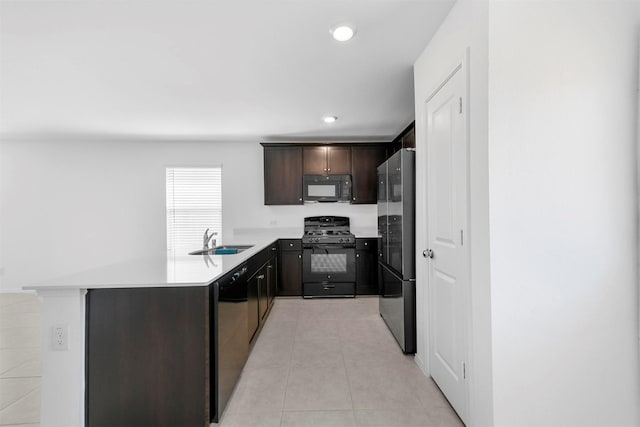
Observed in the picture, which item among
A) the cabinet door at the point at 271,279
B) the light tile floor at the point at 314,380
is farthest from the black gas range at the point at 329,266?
the light tile floor at the point at 314,380

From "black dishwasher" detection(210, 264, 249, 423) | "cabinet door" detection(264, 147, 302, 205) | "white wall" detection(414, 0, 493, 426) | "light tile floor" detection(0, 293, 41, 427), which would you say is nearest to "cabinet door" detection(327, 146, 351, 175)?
"cabinet door" detection(264, 147, 302, 205)

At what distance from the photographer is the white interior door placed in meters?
1.67

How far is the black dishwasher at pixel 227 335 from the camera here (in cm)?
169

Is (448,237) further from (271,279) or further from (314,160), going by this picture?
(314,160)

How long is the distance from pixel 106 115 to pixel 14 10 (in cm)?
194

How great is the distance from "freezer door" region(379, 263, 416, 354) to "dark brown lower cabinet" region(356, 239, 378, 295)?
1.32 m

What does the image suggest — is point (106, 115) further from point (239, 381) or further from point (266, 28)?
point (239, 381)

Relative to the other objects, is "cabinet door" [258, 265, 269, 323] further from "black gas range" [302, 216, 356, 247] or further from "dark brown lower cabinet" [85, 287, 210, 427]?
"dark brown lower cabinet" [85, 287, 210, 427]

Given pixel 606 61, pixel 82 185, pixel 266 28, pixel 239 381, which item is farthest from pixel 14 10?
pixel 82 185

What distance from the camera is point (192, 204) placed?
488 cm

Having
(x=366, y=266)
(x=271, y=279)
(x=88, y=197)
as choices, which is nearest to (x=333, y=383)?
(x=271, y=279)

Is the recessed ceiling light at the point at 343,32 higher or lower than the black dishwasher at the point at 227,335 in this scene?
higher

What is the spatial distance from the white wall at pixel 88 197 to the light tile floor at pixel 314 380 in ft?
4.97

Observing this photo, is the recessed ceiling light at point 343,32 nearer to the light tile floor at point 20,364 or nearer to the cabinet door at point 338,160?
the cabinet door at point 338,160
